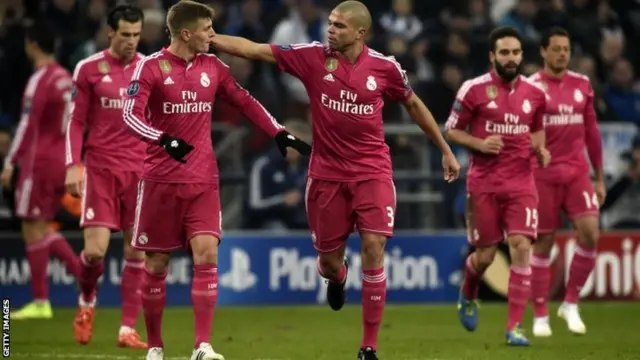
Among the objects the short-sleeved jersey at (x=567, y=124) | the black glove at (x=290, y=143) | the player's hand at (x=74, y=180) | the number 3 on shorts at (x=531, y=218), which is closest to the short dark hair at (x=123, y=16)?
the player's hand at (x=74, y=180)

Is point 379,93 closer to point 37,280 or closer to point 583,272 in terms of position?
point 583,272

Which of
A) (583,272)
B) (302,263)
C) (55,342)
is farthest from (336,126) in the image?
(302,263)

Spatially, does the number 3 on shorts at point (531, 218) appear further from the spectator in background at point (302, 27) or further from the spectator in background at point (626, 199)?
the spectator in background at point (302, 27)

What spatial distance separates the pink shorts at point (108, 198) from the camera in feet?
39.8

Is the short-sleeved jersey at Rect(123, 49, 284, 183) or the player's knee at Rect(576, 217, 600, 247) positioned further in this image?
the player's knee at Rect(576, 217, 600, 247)

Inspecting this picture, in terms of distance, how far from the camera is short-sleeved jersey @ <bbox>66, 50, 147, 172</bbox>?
478 inches

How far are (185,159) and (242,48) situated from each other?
0.89 metres

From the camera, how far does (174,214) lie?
32.8 feet

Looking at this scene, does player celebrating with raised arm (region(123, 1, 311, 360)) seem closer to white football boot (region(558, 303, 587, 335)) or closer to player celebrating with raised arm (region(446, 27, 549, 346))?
player celebrating with raised arm (region(446, 27, 549, 346))

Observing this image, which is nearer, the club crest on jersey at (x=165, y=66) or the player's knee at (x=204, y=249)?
the player's knee at (x=204, y=249)

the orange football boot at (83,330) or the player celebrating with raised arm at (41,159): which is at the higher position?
the player celebrating with raised arm at (41,159)

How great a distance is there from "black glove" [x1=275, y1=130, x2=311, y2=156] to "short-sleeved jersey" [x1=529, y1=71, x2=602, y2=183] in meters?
4.34

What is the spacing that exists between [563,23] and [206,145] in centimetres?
1191

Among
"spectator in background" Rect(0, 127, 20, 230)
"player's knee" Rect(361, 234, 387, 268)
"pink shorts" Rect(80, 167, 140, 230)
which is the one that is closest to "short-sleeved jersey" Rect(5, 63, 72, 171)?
"pink shorts" Rect(80, 167, 140, 230)
